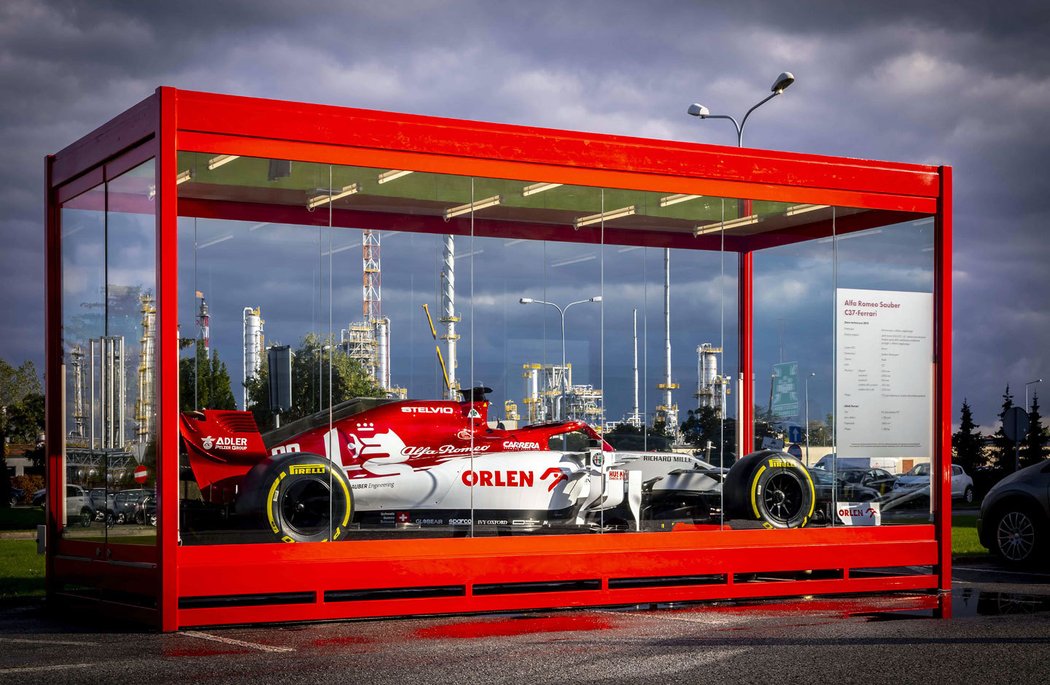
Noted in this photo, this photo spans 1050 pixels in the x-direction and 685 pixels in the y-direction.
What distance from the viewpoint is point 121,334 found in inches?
415

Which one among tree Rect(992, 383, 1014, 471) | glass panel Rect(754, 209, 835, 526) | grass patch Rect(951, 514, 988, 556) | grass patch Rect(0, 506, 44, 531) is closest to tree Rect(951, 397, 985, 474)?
tree Rect(992, 383, 1014, 471)

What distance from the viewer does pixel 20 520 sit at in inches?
1139

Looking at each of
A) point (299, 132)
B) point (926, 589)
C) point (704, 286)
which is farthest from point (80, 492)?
point (926, 589)

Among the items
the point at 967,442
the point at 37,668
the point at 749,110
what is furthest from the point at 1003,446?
the point at 37,668

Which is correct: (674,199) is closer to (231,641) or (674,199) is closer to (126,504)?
(126,504)

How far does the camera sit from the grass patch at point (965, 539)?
17.8m

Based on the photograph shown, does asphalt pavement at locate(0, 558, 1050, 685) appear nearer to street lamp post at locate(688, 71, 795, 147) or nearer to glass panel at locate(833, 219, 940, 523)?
glass panel at locate(833, 219, 940, 523)

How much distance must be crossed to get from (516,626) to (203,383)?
3044 mm

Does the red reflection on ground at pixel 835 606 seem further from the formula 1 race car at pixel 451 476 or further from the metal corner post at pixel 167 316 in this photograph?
the metal corner post at pixel 167 316

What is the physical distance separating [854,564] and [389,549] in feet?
15.0

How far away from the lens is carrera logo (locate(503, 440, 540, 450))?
11305 millimetres

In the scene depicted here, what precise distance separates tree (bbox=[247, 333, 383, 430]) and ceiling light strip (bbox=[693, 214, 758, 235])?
3.81m

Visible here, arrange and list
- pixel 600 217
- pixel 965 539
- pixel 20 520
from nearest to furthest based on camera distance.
Result: pixel 600 217 → pixel 965 539 → pixel 20 520

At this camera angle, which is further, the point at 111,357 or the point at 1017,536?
the point at 1017,536
